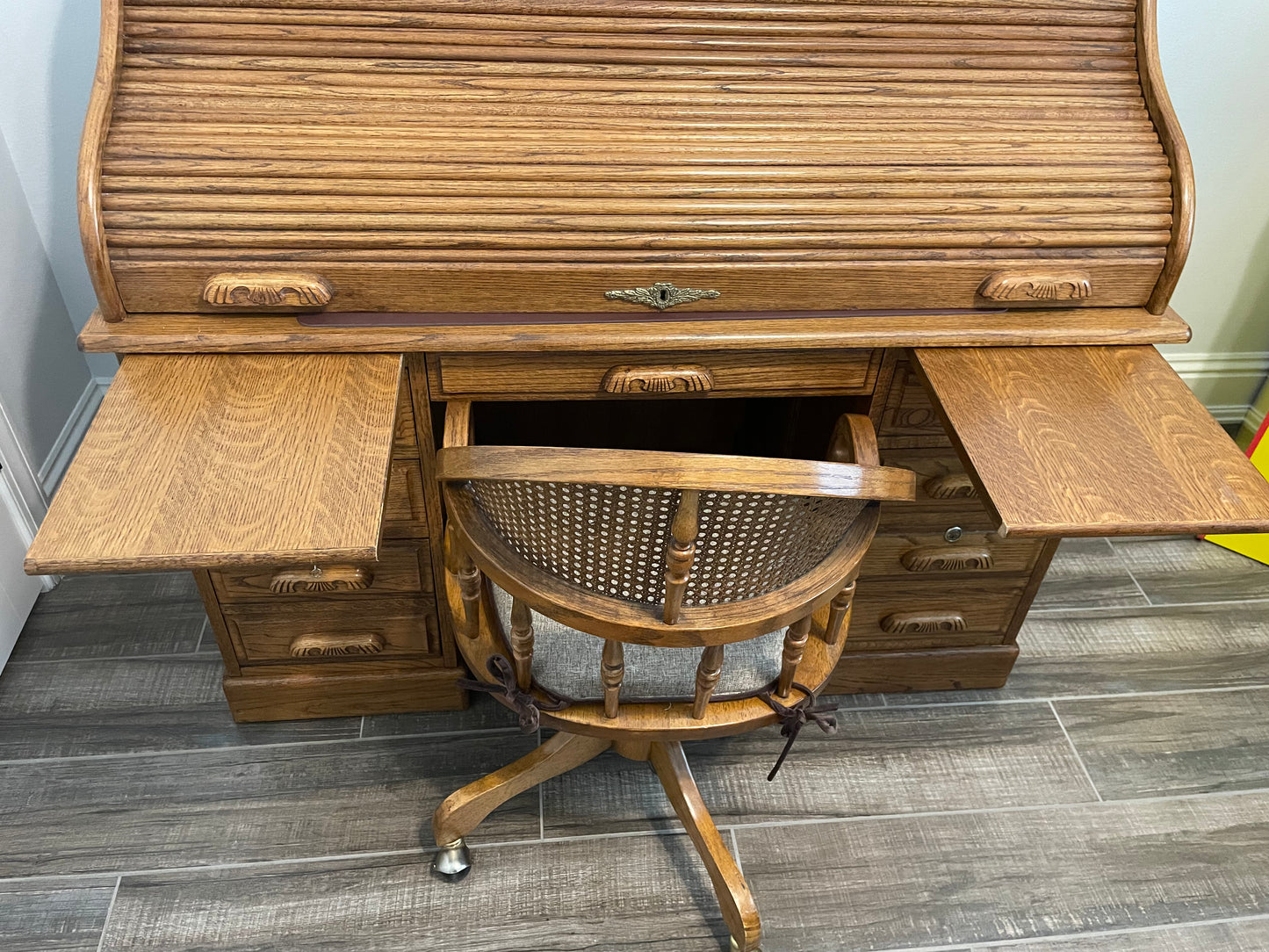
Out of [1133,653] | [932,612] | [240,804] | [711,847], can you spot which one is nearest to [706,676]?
[711,847]

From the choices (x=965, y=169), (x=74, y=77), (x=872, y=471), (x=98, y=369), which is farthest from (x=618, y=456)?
(x=98, y=369)

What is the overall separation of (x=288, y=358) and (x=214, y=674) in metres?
0.91

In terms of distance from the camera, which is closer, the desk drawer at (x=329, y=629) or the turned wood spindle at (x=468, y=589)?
the turned wood spindle at (x=468, y=589)

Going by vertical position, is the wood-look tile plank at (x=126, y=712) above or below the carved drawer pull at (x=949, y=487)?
below

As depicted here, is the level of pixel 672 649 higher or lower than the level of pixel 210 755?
higher

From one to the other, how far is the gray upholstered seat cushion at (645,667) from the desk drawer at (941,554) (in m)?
0.44

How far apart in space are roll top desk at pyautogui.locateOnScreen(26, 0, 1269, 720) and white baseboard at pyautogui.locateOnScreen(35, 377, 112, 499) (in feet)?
2.74

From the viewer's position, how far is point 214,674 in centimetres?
192

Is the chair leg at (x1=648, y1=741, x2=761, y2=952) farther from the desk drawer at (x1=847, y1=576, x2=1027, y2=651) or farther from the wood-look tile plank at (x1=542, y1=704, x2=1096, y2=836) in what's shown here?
the desk drawer at (x1=847, y1=576, x2=1027, y2=651)

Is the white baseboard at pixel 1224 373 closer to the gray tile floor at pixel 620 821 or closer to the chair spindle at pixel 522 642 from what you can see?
the gray tile floor at pixel 620 821

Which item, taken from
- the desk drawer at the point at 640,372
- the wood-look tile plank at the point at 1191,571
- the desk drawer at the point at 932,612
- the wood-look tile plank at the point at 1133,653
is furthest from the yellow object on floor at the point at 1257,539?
the desk drawer at the point at 640,372

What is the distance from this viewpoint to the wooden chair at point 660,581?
37.9 inches

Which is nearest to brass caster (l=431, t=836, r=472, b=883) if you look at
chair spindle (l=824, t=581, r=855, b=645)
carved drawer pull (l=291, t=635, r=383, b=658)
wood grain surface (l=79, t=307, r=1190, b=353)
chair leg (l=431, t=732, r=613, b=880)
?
chair leg (l=431, t=732, r=613, b=880)

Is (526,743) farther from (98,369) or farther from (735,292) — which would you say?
(98,369)
